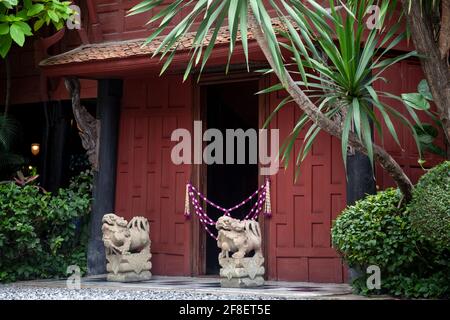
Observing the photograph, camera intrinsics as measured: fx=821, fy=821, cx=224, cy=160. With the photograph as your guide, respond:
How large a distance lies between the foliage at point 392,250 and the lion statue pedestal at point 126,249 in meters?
3.16

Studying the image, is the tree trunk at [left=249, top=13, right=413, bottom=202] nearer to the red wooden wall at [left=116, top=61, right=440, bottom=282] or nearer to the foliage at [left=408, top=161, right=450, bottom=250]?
the foliage at [left=408, top=161, right=450, bottom=250]

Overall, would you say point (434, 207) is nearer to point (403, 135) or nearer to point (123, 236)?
point (403, 135)

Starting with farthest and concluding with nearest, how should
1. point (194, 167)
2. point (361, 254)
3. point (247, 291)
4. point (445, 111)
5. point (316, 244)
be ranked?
point (194, 167), point (316, 244), point (247, 291), point (361, 254), point (445, 111)

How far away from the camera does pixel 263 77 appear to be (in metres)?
11.3

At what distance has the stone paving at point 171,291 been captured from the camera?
9062 millimetres

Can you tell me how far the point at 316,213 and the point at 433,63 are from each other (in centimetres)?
303

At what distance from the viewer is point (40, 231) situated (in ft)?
38.6

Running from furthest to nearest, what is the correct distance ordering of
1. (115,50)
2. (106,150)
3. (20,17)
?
(106,150), (115,50), (20,17)

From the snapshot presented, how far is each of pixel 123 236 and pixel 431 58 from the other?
186 inches

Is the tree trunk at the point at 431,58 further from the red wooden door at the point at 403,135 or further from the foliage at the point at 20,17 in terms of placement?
the foliage at the point at 20,17

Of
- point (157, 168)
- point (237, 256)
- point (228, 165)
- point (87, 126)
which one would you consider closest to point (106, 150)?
point (87, 126)
